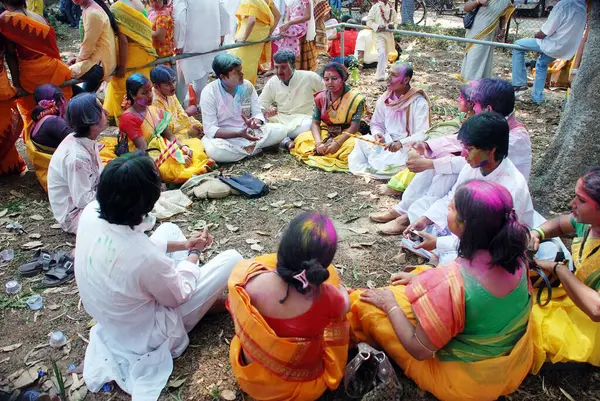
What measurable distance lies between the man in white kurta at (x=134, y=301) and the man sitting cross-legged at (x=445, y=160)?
205 centimetres

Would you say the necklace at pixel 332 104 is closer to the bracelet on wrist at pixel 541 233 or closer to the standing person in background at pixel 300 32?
the standing person in background at pixel 300 32

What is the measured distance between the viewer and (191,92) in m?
8.14

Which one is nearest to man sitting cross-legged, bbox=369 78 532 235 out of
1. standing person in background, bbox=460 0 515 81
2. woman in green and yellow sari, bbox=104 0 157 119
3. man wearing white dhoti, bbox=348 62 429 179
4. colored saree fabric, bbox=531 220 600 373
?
man wearing white dhoti, bbox=348 62 429 179

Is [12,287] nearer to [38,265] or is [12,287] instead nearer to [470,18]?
[38,265]

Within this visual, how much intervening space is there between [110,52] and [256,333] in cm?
515

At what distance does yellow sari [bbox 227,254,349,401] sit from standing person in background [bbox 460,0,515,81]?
6.86m

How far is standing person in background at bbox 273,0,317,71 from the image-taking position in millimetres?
8320

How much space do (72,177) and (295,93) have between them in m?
3.60

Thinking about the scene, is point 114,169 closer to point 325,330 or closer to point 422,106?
point 325,330

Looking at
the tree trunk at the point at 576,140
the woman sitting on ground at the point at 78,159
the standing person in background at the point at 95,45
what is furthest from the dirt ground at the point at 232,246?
the tree trunk at the point at 576,140

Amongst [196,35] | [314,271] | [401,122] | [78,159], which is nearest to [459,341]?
[314,271]

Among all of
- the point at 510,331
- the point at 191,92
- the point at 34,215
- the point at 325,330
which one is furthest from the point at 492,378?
the point at 191,92

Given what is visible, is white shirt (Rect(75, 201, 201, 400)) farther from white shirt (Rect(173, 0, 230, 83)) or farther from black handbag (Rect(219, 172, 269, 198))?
white shirt (Rect(173, 0, 230, 83))

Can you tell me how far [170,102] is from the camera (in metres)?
6.26
